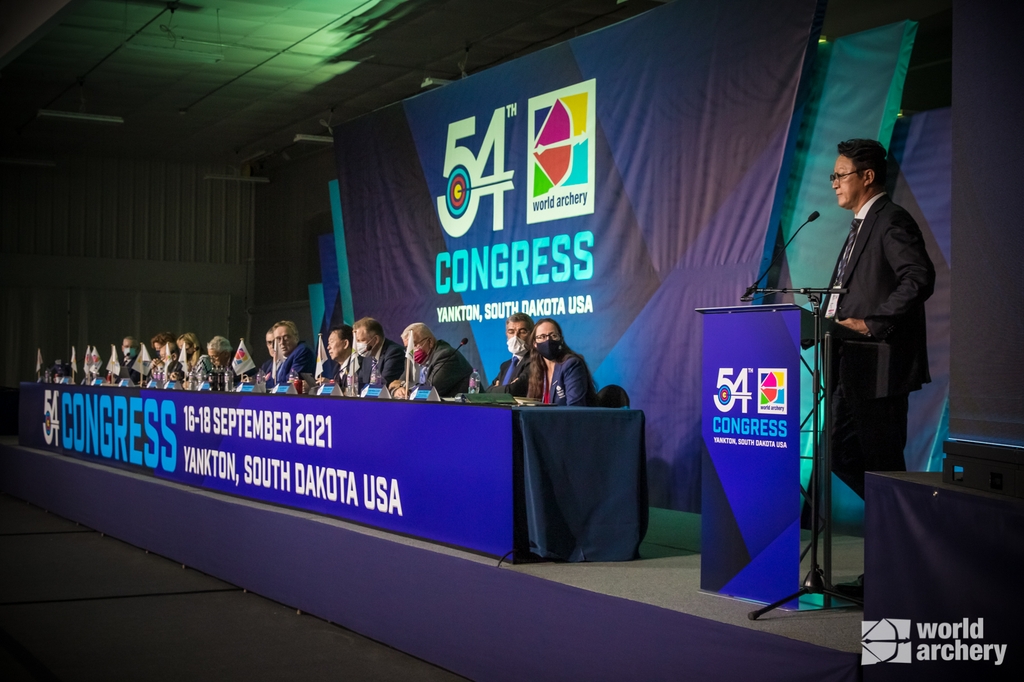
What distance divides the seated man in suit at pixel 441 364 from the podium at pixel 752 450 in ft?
8.30

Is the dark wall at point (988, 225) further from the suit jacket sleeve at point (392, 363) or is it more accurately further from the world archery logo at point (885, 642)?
the suit jacket sleeve at point (392, 363)

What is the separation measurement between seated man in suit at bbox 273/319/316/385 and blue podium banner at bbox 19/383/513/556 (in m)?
0.92

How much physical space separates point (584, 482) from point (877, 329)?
37.7 inches

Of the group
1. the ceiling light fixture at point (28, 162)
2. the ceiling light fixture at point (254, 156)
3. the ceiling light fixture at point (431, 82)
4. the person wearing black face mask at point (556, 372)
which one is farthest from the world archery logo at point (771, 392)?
the ceiling light fixture at point (28, 162)

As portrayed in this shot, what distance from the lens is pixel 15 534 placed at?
5.97 meters

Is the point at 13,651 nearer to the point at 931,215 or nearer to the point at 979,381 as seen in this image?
the point at 979,381

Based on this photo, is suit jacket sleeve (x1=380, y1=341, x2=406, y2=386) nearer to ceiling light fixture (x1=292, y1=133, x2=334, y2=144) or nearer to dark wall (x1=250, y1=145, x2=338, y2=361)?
ceiling light fixture (x1=292, y1=133, x2=334, y2=144)

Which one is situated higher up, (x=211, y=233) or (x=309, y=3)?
(x=309, y=3)

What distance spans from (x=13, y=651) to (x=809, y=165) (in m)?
3.78

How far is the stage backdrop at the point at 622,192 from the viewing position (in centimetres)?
466

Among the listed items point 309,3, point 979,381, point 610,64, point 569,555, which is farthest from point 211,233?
point 979,381

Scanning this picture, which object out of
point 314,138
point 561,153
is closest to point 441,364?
point 561,153

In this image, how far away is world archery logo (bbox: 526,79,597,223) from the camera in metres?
5.70

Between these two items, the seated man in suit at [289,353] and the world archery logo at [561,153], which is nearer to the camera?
the world archery logo at [561,153]
